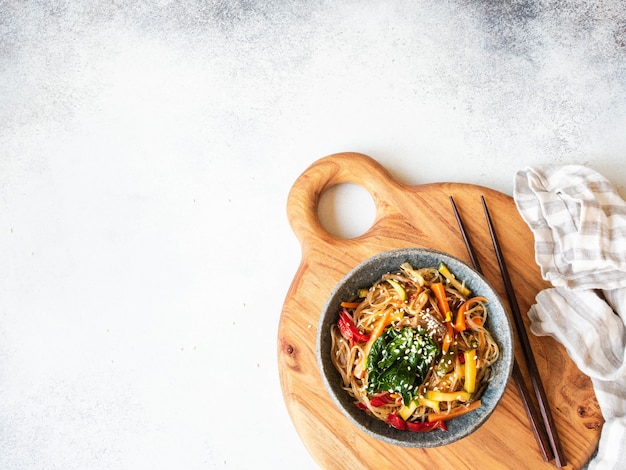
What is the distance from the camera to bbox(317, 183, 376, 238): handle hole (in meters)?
2.83

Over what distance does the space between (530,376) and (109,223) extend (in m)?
2.09

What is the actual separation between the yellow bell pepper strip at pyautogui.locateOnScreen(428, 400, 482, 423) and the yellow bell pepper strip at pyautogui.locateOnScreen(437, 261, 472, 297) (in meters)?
0.42

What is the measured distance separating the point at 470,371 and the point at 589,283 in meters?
0.66

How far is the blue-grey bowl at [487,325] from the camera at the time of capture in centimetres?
220

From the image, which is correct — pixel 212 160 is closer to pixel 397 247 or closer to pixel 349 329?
pixel 397 247

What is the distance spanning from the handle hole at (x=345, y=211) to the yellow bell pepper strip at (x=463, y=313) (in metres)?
0.69

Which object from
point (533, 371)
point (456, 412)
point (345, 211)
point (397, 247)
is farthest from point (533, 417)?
point (345, 211)

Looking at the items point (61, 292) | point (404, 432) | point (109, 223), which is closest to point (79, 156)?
point (109, 223)

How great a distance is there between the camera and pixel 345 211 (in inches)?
112

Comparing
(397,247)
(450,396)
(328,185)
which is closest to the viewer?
(450,396)

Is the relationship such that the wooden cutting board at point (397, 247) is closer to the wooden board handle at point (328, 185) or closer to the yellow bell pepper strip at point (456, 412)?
the wooden board handle at point (328, 185)

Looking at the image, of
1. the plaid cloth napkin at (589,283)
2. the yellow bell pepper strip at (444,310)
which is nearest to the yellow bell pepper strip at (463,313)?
the yellow bell pepper strip at (444,310)

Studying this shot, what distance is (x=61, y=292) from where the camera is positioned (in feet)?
9.77

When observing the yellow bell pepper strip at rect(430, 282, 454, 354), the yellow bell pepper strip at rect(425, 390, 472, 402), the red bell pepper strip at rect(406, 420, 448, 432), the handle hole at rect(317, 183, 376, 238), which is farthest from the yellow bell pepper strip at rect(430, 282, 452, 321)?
the handle hole at rect(317, 183, 376, 238)
